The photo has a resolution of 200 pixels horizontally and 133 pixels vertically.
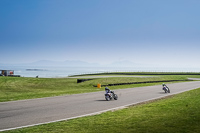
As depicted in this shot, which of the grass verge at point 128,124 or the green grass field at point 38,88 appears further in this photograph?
the green grass field at point 38,88

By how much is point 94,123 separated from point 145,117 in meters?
2.51

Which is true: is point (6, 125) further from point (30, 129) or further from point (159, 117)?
→ point (159, 117)

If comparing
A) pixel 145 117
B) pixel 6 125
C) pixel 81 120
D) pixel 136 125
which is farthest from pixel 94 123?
pixel 6 125

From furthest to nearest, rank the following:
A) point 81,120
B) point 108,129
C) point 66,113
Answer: point 66,113 < point 81,120 < point 108,129

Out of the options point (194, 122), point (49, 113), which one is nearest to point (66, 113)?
point (49, 113)

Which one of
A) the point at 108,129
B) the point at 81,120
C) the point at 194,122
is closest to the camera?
the point at 108,129

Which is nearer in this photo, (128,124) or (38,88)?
(128,124)

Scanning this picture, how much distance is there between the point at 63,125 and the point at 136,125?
285 centimetres

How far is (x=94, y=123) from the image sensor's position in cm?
1023

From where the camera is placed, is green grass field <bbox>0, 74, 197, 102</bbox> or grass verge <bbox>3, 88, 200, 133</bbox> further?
green grass field <bbox>0, 74, 197, 102</bbox>

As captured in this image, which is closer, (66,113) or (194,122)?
(194,122)

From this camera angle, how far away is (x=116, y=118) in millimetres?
11195

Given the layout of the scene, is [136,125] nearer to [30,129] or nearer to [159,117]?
[159,117]

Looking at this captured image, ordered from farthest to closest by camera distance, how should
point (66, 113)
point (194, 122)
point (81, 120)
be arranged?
point (66, 113), point (81, 120), point (194, 122)
